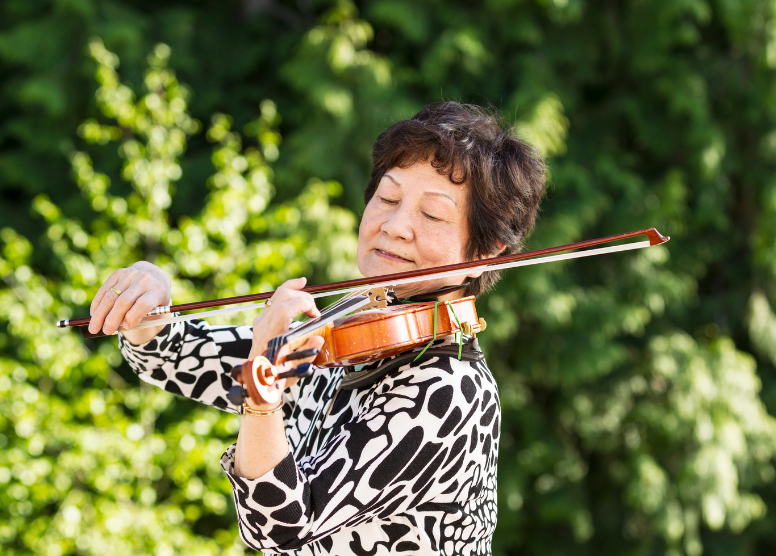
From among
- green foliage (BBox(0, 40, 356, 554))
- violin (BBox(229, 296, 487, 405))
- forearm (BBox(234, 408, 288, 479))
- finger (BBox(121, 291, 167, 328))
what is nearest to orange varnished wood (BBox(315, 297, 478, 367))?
violin (BBox(229, 296, 487, 405))

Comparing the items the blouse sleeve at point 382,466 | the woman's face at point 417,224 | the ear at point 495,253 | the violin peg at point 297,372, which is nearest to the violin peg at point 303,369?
the violin peg at point 297,372

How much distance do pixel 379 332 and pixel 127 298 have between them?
473 millimetres

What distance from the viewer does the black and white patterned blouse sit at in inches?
40.2

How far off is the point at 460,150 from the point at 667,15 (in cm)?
360

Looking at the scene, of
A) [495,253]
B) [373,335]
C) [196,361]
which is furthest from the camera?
[196,361]

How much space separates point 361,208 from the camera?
3.82 meters

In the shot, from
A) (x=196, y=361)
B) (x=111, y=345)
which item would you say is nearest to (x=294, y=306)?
(x=196, y=361)

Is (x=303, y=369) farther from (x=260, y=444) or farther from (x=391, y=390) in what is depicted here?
(x=391, y=390)

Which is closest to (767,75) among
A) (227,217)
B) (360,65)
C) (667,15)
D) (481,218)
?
(667,15)


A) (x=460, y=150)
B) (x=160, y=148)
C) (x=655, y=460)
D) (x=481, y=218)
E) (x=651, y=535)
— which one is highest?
(x=160, y=148)

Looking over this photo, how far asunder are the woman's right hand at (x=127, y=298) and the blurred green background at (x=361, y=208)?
224 centimetres

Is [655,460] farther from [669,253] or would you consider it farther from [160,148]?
[160,148]

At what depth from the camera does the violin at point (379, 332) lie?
1.10 meters

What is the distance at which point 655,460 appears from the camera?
4.89 metres
